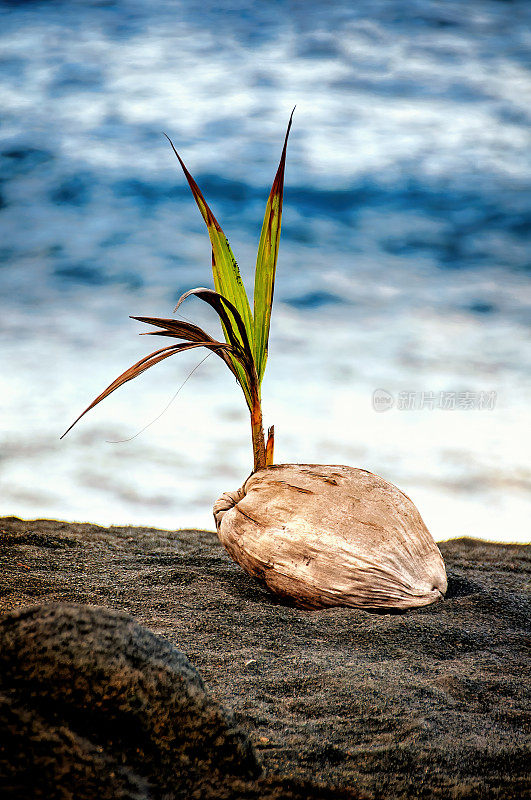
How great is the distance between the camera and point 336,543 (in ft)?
5.88

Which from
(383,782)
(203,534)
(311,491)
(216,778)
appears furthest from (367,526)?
(203,534)

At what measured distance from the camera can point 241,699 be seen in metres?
1.20

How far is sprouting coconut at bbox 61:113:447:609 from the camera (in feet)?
5.86

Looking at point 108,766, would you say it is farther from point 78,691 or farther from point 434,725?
point 434,725

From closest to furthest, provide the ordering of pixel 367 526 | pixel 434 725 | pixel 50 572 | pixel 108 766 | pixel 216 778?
pixel 108 766, pixel 216 778, pixel 434 725, pixel 367 526, pixel 50 572

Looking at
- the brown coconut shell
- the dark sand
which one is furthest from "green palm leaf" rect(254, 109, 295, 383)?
the dark sand

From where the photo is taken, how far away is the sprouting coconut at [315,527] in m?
1.79

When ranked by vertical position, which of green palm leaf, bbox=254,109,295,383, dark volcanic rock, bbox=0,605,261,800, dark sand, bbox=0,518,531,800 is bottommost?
dark sand, bbox=0,518,531,800

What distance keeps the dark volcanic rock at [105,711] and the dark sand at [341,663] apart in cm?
15

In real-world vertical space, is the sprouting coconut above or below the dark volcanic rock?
below

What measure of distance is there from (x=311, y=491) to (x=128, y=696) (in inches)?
45.7

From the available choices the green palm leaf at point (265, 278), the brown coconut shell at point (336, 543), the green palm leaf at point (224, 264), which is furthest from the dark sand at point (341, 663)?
the green palm leaf at point (224, 264)

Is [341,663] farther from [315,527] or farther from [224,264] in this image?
[224,264]

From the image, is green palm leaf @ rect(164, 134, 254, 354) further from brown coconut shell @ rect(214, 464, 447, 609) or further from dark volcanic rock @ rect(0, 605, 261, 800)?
dark volcanic rock @ rect(0, 605, 261, 800)
